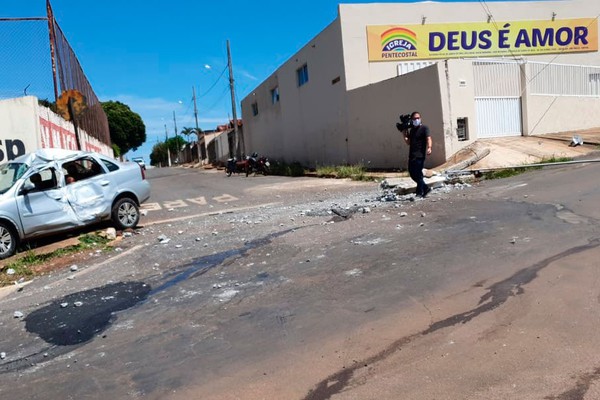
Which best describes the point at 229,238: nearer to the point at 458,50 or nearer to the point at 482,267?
the point at 482,267

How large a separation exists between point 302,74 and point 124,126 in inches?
1700

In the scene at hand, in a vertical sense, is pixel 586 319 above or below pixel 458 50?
below

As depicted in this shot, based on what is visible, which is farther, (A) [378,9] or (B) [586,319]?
(A) [378,9]

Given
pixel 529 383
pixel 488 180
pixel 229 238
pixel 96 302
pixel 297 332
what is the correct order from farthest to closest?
pixel 488 180 < pixel 229 238 < pixel 96 302 < pixel 297 332 < pixel 529 383

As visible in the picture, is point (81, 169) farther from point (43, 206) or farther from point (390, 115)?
point (390, 115)

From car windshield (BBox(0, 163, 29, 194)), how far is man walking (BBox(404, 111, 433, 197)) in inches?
289

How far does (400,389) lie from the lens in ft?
10.2

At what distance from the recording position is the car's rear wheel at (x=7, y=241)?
8078 millimetres

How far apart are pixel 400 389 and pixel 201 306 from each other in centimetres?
254

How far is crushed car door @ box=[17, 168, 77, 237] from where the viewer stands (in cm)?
842

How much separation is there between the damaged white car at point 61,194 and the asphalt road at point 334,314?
1336mm

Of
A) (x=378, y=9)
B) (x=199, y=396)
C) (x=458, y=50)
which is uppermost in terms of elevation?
(x=378, y=9)

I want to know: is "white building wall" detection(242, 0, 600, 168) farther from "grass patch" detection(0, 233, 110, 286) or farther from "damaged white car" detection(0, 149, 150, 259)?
"grass patch" detection(0, 233, 110, 286)

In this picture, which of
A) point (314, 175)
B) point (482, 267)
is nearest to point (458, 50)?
point (314, 175)
